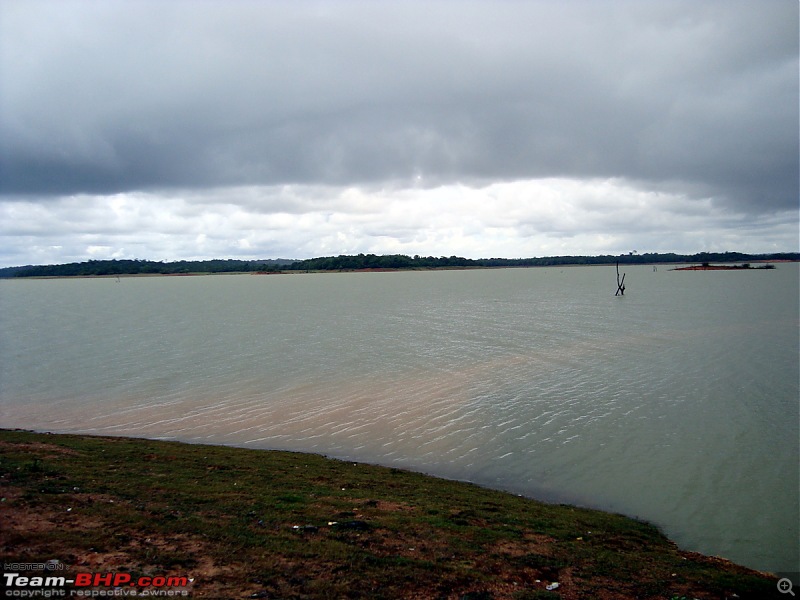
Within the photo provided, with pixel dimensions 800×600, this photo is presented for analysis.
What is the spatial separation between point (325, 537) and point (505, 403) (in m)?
12.8

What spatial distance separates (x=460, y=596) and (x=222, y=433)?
12384 mm

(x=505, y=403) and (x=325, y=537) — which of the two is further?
(x=505, y=403)

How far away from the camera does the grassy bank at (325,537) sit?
22.9 ft

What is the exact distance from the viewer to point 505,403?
19.9 metres

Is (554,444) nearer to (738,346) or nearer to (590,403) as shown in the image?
(590,403)

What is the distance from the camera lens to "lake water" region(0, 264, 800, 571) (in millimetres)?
12594

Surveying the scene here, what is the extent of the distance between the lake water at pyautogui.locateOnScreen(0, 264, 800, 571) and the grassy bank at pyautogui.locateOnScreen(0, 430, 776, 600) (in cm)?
218

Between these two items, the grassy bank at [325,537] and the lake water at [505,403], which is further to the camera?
the lake water at [505,403]

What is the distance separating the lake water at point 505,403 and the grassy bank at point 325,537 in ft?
7.14

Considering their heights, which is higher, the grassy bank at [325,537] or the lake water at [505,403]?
the grassy bank at [325,537]

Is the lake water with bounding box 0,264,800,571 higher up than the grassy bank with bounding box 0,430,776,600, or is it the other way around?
the grassy bank with bounding box 0,430,776,600

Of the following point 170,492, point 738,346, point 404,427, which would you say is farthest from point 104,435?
point 738,346

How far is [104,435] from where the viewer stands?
17.0 m

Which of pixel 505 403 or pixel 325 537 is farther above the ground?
pixel 325 537
